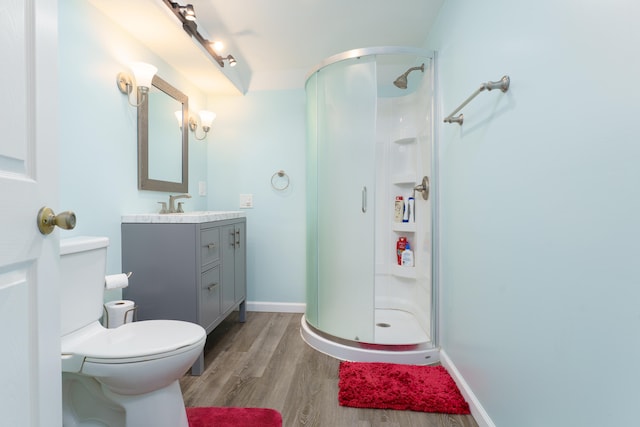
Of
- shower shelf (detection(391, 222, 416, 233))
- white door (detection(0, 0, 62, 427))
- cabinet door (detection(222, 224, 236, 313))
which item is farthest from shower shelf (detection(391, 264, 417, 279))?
white door (detection(0, 0, 62, 427))

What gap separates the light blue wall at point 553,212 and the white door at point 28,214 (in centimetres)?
125

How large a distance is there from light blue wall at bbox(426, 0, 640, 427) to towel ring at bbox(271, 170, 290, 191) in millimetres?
1634

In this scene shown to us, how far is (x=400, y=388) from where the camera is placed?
165 centimetres

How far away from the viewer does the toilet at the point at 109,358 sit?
113 centimetres

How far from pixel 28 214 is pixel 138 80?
4.89 feet

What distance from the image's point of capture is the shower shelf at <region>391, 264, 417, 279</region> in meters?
2.67

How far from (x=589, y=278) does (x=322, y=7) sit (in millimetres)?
1993

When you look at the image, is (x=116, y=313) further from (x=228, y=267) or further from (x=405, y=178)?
(x=405, y=178)

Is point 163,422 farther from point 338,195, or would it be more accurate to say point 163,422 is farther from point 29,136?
point 338,195

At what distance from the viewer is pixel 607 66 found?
29.1 inches

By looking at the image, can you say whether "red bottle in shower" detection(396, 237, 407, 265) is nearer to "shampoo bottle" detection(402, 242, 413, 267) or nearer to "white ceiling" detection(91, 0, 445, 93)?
"shampoo bottle" detection(402, 242, 413, 267)

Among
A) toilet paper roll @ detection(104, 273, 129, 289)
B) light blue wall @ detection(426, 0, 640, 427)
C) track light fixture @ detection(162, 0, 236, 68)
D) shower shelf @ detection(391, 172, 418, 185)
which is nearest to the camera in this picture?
light blue wall @ detection(426, 0, 640, 427)

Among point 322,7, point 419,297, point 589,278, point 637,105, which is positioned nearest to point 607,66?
point 637,105

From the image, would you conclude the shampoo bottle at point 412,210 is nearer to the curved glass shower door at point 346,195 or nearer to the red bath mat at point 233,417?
the curved glass shower door at point 346,195
